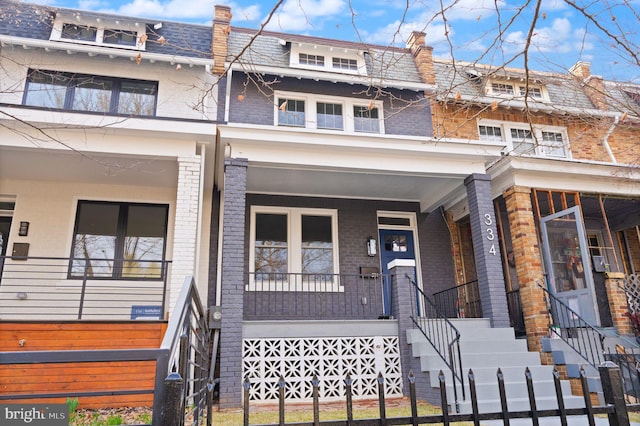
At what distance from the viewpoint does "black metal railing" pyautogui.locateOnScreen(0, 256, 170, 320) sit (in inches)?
350

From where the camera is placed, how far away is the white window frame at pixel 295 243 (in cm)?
1025

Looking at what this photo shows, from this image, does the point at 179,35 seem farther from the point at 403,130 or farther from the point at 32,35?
the point at 403,130

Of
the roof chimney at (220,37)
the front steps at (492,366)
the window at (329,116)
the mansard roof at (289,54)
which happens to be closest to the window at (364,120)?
the window at (329,116)

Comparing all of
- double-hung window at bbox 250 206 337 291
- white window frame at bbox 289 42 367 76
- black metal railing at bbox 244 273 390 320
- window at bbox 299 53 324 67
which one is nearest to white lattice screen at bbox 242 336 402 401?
black metal railing at bbox 244 273 390 320

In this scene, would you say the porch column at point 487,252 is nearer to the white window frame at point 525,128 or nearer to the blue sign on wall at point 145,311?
the white window frame at point 525,128

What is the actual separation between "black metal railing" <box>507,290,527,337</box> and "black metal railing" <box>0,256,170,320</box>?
23.9ft

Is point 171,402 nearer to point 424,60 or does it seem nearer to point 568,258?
point 568,258

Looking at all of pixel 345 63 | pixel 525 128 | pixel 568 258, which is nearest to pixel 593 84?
pixel 525 128

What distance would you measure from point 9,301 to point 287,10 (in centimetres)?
829

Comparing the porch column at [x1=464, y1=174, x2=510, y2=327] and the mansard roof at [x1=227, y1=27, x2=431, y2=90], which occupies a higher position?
the mansard roof at [x1=227, y1=27, x2=431, y2=90]

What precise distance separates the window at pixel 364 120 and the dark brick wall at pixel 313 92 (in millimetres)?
256

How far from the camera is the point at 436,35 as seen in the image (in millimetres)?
4152

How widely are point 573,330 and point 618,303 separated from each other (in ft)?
Answer: 4.40

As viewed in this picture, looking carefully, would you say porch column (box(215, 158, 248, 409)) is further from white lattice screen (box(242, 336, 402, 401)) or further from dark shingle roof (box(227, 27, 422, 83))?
dark shingle roof (box(227, 27, 422, 83))
